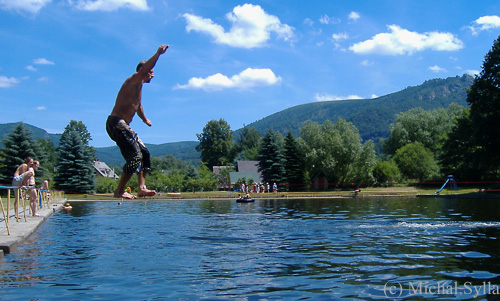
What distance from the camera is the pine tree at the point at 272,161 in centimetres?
7219

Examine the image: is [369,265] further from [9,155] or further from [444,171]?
[444,171]

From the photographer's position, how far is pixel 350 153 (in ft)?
245

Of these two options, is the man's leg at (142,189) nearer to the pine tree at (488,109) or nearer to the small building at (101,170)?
the pine tree at (488,109)

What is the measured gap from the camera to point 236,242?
1496 centimetres

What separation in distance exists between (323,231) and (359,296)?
10.3m

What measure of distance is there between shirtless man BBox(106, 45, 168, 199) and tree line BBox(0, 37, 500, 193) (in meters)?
49.8

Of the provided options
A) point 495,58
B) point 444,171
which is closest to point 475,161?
point 495,58

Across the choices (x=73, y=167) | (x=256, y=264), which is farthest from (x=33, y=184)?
(x=73, y=167)

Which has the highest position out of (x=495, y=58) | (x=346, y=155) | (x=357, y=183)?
(x=495, y=58)

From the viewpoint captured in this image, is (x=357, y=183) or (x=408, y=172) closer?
(x=357, y=183)

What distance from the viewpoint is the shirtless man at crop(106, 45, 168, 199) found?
556cm

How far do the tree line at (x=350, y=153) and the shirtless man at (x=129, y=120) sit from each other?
4980cm

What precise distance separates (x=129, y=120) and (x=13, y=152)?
175 feet

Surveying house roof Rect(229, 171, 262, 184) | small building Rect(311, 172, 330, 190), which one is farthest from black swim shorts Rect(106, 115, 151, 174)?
house roof Rect(229, 171, 262, 184)
